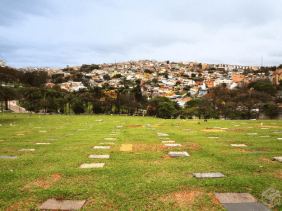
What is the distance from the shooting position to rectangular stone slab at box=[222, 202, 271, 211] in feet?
10.6

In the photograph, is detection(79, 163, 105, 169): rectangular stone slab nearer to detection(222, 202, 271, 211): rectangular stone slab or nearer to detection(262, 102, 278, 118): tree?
detection(222, 202, 271, 211): rectangular stone slab

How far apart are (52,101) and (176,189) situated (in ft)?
156

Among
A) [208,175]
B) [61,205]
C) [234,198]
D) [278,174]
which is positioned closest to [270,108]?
[278,174]

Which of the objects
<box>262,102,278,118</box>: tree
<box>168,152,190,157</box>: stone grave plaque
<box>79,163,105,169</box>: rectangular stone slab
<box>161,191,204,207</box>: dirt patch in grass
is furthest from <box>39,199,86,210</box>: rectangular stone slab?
<box>262,102,278,118</box>: tree

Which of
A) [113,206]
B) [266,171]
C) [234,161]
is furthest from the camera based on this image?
[234,161]

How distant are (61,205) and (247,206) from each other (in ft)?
10.7

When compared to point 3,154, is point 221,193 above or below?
above

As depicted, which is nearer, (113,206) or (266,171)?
(113,206)

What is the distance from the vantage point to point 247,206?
3299mm

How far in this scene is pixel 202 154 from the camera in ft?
21.8

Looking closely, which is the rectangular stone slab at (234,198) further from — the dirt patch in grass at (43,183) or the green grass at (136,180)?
the dirt patch in grass at (43,183)

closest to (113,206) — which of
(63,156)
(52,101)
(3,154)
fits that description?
(63,156)

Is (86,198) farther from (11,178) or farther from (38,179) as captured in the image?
(11,178)

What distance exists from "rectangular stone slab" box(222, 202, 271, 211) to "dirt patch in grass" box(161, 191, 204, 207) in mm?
540
